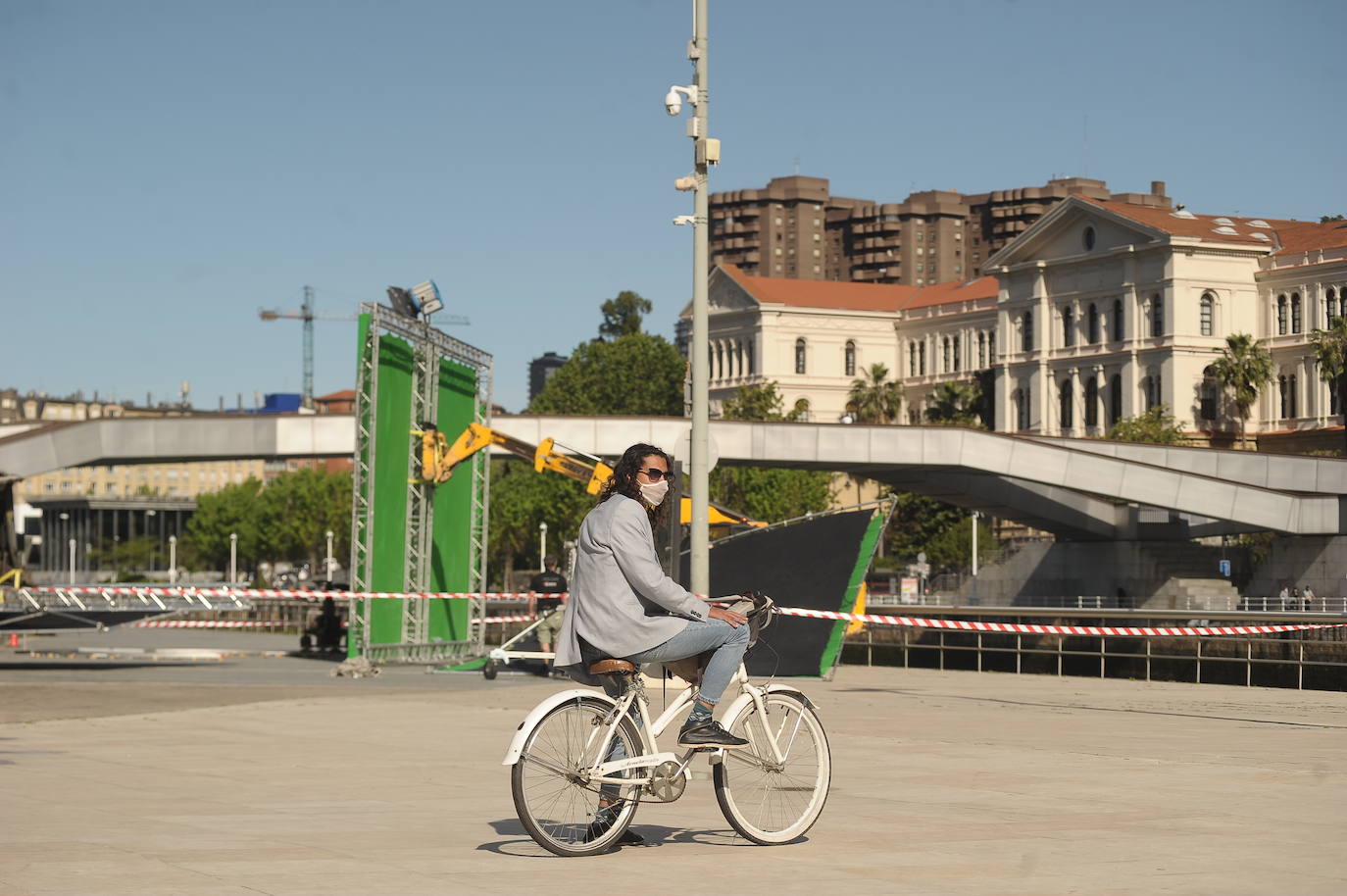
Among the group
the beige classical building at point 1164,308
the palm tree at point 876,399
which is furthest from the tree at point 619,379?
the beige classical building at point 1164,308

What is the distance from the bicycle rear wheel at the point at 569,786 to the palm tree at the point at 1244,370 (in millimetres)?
96674

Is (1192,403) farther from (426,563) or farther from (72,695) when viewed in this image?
(72,695)

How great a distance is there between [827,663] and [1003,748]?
12686 mm

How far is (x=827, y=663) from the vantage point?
26.7 meters

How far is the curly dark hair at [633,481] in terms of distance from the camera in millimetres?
8492

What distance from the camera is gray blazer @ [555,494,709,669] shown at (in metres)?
8.20

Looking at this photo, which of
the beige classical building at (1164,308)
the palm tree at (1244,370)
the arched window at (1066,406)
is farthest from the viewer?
the arched window at (1066,406)

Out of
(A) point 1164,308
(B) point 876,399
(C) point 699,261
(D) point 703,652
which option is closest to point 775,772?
(D) point 703,652

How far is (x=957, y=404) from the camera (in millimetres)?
122312

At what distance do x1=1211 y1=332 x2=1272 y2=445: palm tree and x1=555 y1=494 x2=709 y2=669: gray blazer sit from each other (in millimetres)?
96543

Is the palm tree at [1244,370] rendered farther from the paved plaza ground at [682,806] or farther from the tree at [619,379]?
the paved plaza ground at [682,806]

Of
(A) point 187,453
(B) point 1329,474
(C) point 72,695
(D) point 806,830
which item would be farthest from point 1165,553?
(D) point 806,830

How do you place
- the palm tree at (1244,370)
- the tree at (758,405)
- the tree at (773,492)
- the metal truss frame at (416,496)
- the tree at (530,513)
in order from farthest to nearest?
the tree at (758,405) < the tree at (530,513) < the palm tree at (1244,370) < the tree at (773,492) < the metal truss frame at (416,496)

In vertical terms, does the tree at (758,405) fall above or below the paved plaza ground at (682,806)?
above
